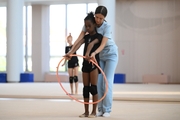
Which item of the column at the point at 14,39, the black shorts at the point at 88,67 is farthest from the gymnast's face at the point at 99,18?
the column at the point at 14,39

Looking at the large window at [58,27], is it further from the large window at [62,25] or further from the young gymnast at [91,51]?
the young gymnast at [91,51]

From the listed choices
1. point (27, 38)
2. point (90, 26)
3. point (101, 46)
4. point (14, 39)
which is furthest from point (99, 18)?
point (27, 38)

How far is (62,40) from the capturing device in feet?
65.6

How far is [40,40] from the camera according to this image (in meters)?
19.6

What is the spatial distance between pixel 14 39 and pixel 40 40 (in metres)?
2.76

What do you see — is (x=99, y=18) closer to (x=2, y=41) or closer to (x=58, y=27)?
(x=58, y=27)

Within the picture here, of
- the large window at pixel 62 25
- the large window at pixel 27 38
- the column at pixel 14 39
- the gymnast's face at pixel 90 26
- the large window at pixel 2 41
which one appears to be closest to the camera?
the gymnast's face at pixel 90 26

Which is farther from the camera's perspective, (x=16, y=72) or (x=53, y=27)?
(x=53, y=27)

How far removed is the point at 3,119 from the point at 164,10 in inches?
560

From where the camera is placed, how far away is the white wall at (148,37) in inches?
700

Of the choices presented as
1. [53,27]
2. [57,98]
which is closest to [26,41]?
[53,27]

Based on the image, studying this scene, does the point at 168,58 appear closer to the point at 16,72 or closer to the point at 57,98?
the point at 16,72

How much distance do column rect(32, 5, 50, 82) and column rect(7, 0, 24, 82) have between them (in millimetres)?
2311

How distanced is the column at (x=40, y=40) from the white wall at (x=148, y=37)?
394cm
